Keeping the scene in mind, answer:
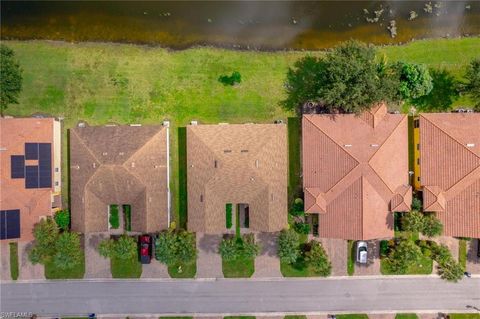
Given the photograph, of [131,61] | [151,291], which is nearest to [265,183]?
[151,291]

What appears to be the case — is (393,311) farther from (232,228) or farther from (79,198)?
(79,198)

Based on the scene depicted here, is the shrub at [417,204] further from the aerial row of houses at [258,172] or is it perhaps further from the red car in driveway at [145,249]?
the red car in driveway at [145,249]

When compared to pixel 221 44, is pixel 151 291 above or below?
below

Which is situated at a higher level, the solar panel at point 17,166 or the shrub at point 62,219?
the solar panel at point 17,166

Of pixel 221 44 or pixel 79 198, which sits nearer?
pixel 79 198

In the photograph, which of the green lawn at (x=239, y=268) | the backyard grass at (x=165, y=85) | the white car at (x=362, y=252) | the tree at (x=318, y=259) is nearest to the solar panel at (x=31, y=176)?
the backyard grass at (x=165, y=85)

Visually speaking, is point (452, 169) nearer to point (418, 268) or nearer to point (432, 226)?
point (432, 226)

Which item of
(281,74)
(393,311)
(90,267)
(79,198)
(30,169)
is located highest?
(281,74)
